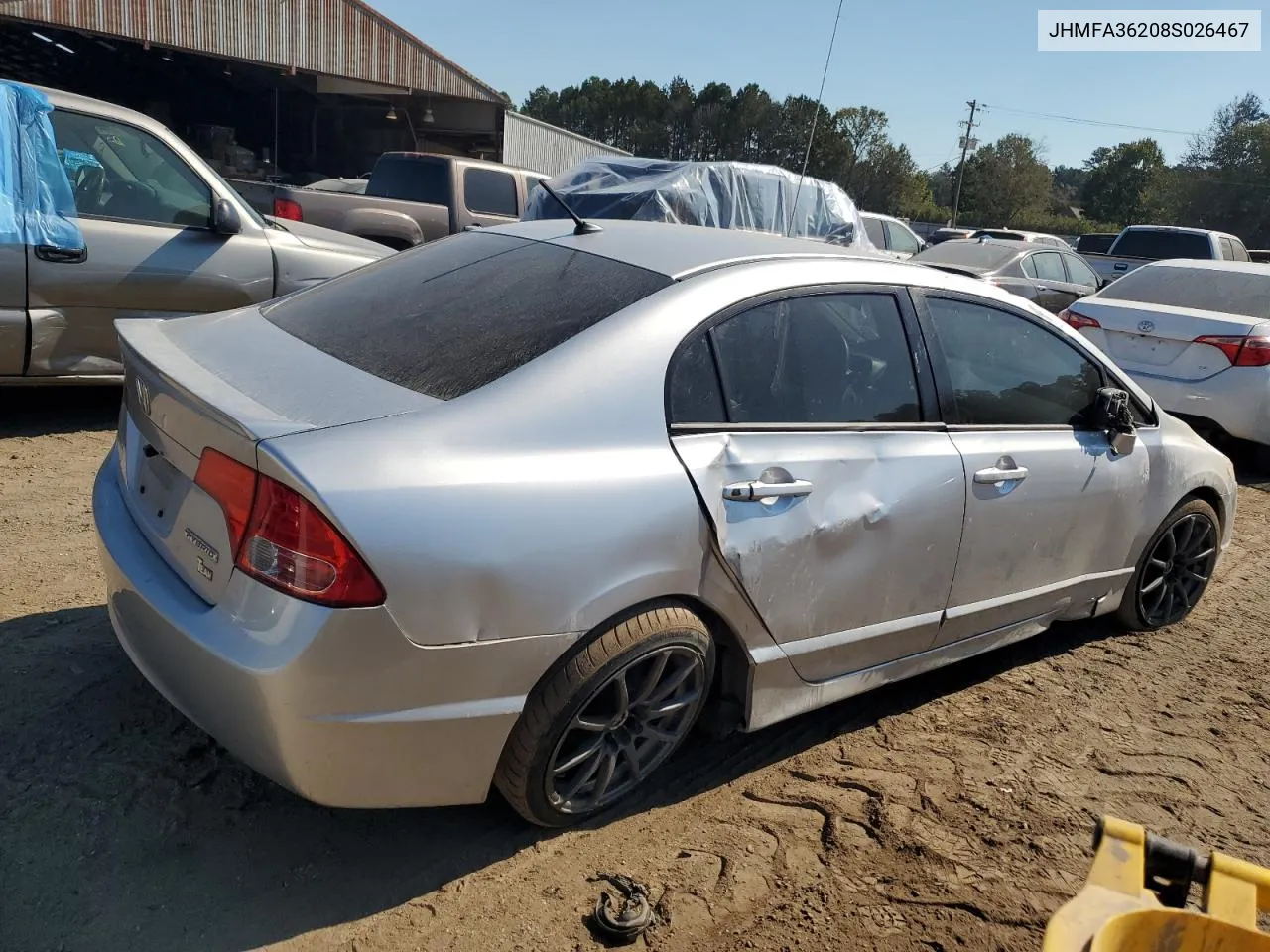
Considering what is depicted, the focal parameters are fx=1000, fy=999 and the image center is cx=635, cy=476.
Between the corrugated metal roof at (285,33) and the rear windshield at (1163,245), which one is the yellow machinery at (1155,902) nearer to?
the rear windshield at (1163,245)

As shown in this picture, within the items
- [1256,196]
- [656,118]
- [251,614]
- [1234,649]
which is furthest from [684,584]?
[656,118]

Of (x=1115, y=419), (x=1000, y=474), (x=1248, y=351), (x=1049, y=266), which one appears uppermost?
(x=1049, y=266)

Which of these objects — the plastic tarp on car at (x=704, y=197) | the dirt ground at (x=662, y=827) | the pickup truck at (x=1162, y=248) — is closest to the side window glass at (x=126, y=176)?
the dirt ground at (x=662, y=827)

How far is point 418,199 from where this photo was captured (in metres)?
11.4

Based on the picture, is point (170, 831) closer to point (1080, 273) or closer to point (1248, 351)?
point (1248, 351)

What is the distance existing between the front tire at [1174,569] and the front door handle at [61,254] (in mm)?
5480

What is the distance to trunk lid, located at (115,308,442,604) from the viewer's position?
7.59ft

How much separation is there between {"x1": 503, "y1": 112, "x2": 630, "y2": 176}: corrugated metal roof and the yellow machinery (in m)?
26.2

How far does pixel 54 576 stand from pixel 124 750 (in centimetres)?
137

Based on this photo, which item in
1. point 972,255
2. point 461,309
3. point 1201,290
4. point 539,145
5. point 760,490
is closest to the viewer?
→ point 760,490

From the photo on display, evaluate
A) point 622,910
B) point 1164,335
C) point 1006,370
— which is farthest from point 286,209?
point 622,910

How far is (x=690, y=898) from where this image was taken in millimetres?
2543

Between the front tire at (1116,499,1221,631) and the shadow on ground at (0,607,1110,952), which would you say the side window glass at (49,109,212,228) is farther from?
the front tire at (1116,499,1221,631)

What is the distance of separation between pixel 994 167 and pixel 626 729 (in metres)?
68.2
